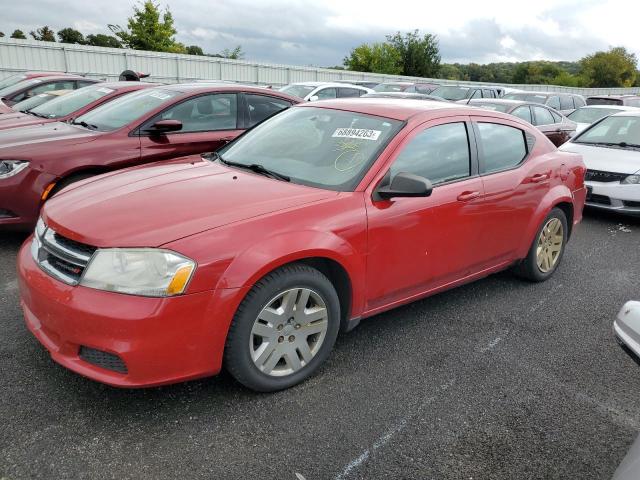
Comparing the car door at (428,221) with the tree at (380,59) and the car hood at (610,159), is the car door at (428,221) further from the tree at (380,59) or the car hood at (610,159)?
the tree at (380,59)

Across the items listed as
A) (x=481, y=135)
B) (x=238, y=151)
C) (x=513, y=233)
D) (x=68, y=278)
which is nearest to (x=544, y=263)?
(x=513, y=233)

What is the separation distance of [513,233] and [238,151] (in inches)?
87.2

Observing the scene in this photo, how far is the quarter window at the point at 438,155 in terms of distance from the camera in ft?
11.4

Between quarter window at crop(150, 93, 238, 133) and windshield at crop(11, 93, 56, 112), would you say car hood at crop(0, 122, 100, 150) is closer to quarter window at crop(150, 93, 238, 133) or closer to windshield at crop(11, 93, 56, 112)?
quarter window at crop(150, 93, 238, 133)

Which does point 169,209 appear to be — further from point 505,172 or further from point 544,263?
→ point 544,263

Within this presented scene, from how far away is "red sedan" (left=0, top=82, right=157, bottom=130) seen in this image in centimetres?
646

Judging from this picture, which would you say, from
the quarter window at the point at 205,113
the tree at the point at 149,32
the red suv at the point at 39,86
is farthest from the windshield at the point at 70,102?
the tree at the point at 149,32

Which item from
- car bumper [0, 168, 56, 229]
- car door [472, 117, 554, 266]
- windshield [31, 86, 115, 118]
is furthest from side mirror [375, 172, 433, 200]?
windshield [31, 86, 115, 118]

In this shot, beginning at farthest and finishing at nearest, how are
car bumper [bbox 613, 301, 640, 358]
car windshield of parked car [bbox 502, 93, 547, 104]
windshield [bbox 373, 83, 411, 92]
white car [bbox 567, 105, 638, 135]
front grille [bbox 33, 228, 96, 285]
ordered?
windshield [bbox 373, 83, 411, 92]
car windshield of parked car [bbox 502, 93, 547, 104]
white car [bbox 567, 105, 638, 135]
front grille [bbox 33, 228, 96, 285]
car bumper [bbox 613, 301, 640, 358]

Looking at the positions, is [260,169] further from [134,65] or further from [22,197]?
[134,65]

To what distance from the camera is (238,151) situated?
3918mm

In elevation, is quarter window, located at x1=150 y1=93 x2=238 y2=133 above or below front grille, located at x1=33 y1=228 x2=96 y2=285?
above

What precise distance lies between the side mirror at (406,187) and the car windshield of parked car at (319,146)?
0.61ft

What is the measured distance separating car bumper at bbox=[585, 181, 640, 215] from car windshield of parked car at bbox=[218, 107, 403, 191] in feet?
15.6
